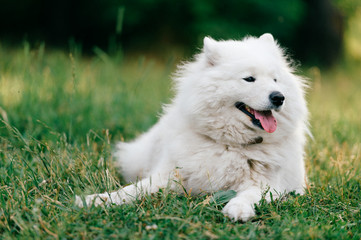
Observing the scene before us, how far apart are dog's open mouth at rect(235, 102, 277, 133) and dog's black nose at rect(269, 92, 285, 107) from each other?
0.17 m

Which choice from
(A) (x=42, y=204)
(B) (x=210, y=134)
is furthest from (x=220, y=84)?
(A) (x=42, y=204)

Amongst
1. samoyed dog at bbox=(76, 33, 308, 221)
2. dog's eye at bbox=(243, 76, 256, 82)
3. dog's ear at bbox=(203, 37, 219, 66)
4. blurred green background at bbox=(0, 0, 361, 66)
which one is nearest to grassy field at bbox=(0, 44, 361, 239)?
samoyed dog at bbox=(76, 33, 308, 221)

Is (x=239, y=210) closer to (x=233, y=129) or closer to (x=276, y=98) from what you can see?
(x=233, y=129)

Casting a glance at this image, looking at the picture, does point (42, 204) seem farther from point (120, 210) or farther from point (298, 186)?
point (298, 186)

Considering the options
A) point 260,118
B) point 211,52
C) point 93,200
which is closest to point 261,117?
point 260,118

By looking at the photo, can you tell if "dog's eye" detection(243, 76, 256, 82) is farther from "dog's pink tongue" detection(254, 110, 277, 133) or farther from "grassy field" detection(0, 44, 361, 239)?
"grassy field" detection(0, 44, 361, 239)

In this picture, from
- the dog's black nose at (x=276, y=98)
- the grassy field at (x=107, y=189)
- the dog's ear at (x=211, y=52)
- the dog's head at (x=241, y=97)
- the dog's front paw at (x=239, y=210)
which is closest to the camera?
the grassy field at (x=107, y=189)

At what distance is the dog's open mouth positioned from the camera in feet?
10.1

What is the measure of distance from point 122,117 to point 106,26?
9.19m

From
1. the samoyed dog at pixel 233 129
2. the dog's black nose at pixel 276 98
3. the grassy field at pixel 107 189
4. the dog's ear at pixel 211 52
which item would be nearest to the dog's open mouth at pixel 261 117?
the samoyed dog at pixel 233 129

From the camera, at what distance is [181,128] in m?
3.29

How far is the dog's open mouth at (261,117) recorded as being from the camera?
307cm

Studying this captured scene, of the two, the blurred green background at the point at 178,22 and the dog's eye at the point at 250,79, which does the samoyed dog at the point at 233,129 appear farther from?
the blurred green background at the point at 178,22

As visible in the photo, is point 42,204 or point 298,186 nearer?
point 42,204
